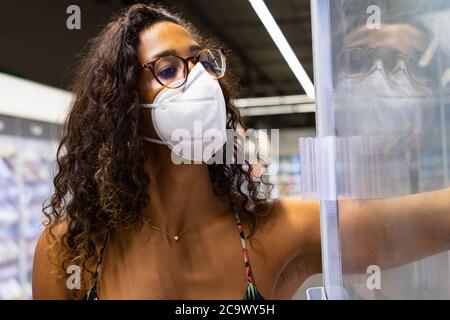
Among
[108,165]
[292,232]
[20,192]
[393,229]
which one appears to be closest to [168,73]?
[108,165]

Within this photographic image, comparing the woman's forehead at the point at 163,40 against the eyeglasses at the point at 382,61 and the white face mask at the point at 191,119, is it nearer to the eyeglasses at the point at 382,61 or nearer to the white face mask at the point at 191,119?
the white face mask at the point at 191,119

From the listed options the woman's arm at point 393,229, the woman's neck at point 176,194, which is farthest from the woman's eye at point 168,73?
the woman's arm at point 393,229

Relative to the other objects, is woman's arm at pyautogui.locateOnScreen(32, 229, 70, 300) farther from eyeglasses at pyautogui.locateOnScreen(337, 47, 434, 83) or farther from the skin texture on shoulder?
eyeglasses at pyautogui.locateOnScreen(337, 47, 434, 83)

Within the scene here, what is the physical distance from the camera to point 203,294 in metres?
0.91

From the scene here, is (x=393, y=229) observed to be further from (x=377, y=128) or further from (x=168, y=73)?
(x=168, y=73)

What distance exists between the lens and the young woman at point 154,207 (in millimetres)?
930

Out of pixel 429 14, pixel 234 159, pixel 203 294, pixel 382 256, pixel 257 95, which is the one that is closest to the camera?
pixel 429 14

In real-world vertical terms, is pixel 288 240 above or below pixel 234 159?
below

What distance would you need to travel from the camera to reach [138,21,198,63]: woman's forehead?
92 centimetres

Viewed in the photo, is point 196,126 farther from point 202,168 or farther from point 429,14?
point 429,14

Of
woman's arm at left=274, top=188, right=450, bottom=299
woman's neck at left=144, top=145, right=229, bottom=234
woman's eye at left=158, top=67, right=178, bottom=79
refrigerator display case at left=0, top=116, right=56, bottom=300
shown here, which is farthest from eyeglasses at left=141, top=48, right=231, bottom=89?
refrigerator display case at left=0, top=116, right=56, bottom=300

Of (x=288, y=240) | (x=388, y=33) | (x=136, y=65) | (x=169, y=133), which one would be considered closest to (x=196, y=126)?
(x=169, y=133)
